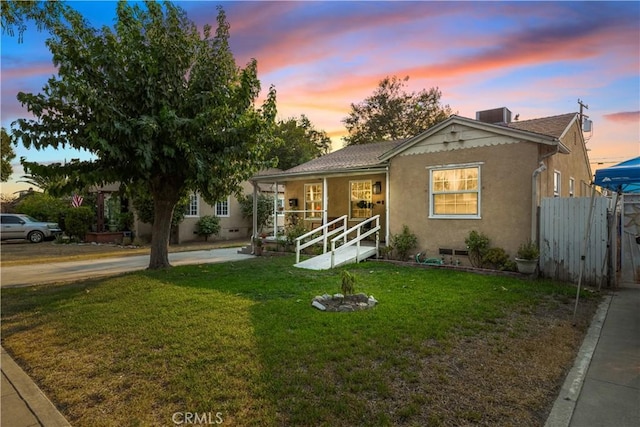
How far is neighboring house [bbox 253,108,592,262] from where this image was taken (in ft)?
29.1

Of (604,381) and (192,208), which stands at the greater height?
(192,208)

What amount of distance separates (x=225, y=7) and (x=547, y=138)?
867 cm

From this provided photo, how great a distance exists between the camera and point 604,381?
345 centimetres

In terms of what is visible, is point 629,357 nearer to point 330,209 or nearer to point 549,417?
point 549,417

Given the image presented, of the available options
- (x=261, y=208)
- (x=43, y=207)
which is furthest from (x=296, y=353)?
(x=43, y=207)

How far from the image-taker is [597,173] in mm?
5551

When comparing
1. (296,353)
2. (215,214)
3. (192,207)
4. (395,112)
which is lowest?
(296,353)

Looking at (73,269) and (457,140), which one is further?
(73,269)

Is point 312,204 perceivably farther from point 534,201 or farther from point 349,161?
point 534,201

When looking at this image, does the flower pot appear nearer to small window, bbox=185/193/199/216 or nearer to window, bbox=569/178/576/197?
window, bbox=569/178/576/197

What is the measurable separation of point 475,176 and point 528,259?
2.63m

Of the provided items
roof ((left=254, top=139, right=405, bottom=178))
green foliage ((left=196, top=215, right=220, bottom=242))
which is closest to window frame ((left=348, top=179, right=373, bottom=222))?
roof ((left=254, top=139, right=405, bottom=178))

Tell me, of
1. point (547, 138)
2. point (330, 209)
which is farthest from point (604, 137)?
point (330, 209)

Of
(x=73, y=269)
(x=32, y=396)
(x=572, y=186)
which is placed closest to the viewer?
(x=32, y=396)
